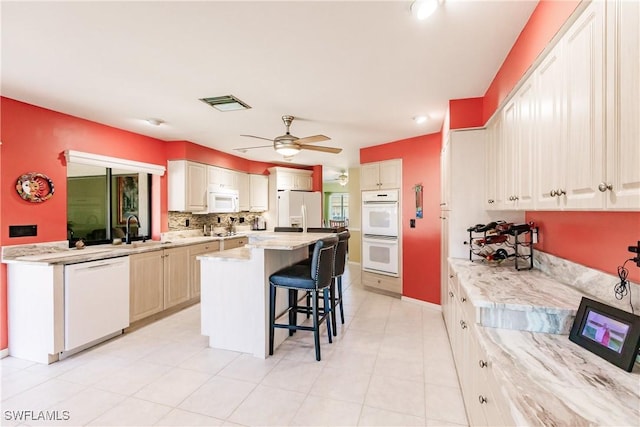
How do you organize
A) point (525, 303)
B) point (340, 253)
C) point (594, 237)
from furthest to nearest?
1. point (340, 253)
2. point (594, 237)
3. point (525, 303)

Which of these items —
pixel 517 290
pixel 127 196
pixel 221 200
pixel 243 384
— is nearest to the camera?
pixel 517 290

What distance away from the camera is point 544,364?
1.09 meters

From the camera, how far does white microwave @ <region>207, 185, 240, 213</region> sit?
16.9 ft

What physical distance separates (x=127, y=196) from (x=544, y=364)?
4.76 m

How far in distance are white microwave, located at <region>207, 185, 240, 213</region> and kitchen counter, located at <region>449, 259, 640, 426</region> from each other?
14.2 feet

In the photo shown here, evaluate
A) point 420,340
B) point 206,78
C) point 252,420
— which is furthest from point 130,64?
point 420,340

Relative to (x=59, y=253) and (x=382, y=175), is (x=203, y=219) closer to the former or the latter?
(x=59, y=253)

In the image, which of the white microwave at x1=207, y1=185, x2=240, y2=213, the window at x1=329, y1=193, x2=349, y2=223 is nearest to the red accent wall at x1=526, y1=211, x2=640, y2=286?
the white microwave at x1=207, y1=185, x2=240, y2=213

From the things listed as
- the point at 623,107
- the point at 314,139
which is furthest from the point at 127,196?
the point at 623,107

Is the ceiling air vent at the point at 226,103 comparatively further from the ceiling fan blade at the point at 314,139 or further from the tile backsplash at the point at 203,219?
the tile backsplash at the point at 203,219

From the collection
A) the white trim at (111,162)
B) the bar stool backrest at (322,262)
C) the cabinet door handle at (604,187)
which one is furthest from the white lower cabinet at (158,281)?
the cabinet door handle at (604,187)

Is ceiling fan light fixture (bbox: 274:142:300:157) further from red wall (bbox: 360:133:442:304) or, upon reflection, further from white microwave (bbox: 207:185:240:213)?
white microwave (bbox: 207:185:240:213)

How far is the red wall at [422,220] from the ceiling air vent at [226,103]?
2.57m

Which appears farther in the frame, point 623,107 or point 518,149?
point 518,149
